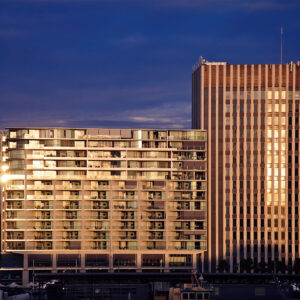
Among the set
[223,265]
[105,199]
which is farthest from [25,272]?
[223,265]

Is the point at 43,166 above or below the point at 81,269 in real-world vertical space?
above

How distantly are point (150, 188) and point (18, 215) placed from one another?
108 ft

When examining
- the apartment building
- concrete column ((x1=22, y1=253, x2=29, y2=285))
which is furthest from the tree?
concrete column ((x1=22, y1=253, x2=29, y2=285))

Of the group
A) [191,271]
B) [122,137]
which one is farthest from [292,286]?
[122,137]

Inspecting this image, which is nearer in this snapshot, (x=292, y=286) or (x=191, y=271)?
(x=292, y=286)

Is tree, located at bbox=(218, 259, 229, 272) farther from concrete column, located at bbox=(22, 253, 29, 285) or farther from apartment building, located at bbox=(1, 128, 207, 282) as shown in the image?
concrete column, located at bbox=(22, 253, 29, 285)

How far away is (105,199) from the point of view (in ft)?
646

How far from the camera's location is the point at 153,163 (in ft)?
654

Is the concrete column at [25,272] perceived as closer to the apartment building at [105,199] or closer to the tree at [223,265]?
the apartment building at [105,199]

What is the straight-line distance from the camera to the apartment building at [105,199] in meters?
196

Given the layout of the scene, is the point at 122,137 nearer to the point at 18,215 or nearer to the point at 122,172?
the point at 122,172

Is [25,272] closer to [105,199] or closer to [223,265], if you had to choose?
[105,199]

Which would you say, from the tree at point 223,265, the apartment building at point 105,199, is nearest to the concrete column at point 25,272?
the apartment building at point 105,199

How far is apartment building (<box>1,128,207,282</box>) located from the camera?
196 meters
